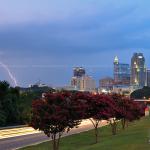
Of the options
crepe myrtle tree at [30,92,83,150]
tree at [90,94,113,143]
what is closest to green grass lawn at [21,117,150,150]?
tree at [90,94,113,143]

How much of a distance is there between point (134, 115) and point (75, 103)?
1038 inches

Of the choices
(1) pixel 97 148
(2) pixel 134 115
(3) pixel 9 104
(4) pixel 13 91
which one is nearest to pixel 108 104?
(1) pixel 97 148

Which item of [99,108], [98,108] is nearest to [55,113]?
[98,108]

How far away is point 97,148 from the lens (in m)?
25.9

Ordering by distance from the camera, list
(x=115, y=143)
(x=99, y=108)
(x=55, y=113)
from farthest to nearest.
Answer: (x=99, y=108)
(x=115, y=143)
(x=55, y=113)

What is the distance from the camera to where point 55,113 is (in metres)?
24.4

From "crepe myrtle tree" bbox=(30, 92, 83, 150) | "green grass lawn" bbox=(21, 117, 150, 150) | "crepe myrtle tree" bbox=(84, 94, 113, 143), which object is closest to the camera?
"green grass lawn" bbox=(21, 117, 150, 150)

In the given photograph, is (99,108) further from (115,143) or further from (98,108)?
(115,143)

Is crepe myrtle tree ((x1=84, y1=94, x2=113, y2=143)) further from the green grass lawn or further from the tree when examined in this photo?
the green grass lawn

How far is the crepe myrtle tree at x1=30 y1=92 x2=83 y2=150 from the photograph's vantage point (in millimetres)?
24344

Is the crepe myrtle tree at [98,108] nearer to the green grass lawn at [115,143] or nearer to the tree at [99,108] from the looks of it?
the tree at [99,108]

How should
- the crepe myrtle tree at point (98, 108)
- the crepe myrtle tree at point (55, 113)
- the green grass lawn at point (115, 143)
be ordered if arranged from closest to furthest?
the green grass lawn at point (115, 143) → the crepe myrtle tree at point (55, 113) → the crepe myrtle tree at point (98, 108)

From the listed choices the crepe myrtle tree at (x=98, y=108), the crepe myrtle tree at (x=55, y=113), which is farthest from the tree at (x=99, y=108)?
the crepe myrtle tree at (x=55, y=113)

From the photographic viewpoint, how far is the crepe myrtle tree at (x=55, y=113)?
24.3m
